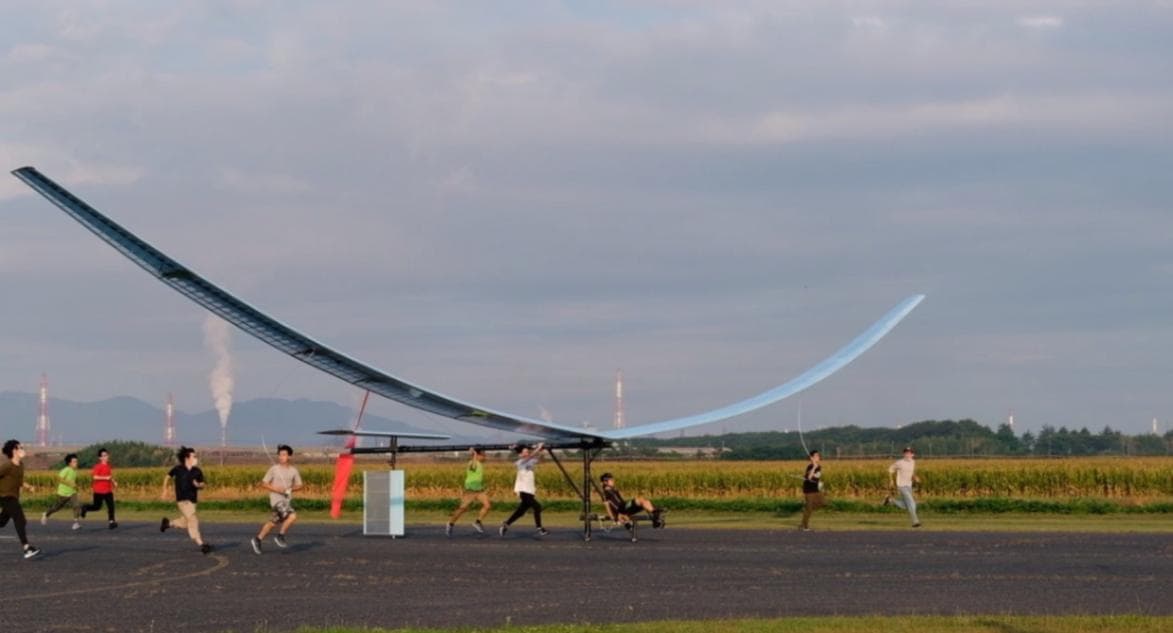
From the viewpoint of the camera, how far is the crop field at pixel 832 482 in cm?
5025

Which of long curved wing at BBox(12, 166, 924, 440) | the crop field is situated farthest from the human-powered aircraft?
the crop field

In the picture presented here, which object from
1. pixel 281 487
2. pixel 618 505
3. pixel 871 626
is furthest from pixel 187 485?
pixel 871 626

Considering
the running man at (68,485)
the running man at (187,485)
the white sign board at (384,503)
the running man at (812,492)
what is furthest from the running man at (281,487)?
the running man at (68,485)

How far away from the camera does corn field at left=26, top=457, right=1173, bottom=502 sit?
50.8 meters

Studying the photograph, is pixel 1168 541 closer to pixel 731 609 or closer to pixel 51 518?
pixel 731 609

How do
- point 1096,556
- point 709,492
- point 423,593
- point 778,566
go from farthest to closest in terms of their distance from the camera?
point 709,492 → point 1096,556 → point 778,566 → point 423,593

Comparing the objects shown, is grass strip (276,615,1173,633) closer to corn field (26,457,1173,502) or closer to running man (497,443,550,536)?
running man (497,443,550,536)

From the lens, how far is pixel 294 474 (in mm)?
27406

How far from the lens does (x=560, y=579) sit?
68.4 ft

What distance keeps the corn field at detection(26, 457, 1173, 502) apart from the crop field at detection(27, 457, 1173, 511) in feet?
0.10

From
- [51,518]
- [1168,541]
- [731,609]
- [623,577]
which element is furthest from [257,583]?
[51,518]

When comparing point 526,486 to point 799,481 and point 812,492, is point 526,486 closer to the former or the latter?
point 812,492

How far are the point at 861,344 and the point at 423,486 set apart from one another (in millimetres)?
28922

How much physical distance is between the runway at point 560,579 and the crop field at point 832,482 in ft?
59.2
